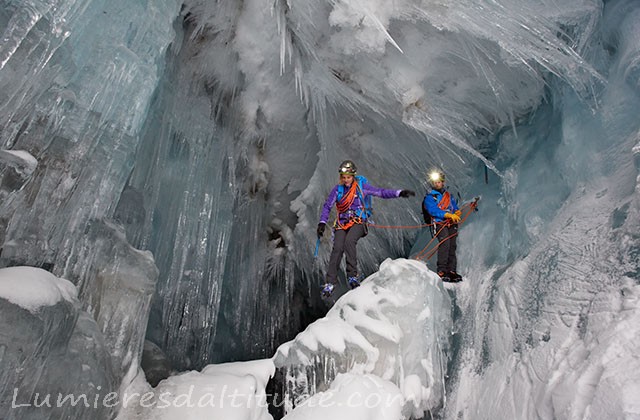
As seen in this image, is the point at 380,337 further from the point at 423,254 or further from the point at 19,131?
the point at 19,131

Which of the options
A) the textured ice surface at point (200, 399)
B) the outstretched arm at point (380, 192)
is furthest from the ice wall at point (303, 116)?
the textured ice surface at point (200, 399)

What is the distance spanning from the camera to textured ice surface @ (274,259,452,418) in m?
3.96

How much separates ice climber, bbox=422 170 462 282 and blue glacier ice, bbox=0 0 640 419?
262 mm

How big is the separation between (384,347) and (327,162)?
134 inches

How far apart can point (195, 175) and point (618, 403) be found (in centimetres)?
536

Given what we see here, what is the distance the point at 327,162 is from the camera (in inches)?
272

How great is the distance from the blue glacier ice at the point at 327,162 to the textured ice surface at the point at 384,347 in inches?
6.5

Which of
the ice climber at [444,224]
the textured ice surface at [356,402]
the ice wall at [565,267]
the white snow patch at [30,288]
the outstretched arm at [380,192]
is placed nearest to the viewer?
the ice wall at [565,267]

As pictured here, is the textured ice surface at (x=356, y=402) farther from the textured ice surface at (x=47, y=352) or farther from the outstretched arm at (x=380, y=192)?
the outstretched arm at (x=380, y=192)

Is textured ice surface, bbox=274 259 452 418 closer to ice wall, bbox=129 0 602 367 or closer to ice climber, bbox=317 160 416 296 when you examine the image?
ice climber, bbox=317 160 416 296

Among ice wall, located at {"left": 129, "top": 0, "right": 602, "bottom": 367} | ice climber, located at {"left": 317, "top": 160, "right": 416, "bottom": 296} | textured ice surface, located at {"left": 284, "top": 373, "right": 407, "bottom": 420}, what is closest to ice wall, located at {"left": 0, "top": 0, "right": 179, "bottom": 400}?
ice wall, located at {"left": 129, "top": 0, "right": 602, "bottom": 367}

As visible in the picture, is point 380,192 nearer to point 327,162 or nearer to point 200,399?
point 327,162

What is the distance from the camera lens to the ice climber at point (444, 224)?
16.9ft

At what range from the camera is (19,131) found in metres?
3.87
